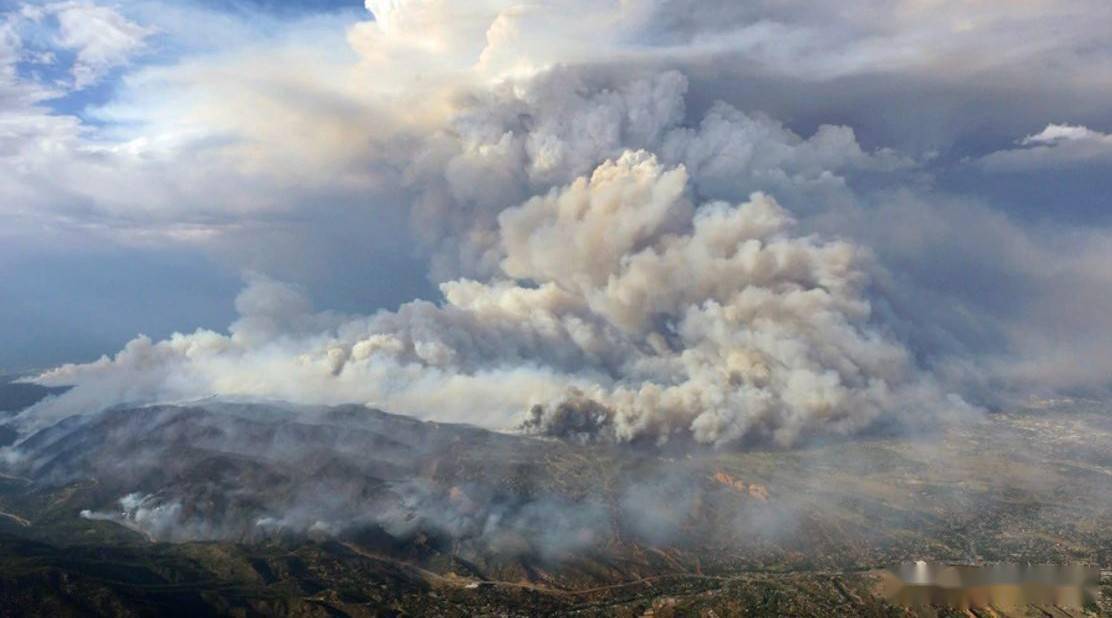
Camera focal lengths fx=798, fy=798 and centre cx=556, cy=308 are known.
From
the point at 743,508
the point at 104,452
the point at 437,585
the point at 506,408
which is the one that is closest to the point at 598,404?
the point at 506,408

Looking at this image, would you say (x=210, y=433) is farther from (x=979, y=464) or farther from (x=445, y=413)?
(x=979, y=464)

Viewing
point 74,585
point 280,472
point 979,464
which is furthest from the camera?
point 979,464

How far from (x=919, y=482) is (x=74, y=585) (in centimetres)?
13022

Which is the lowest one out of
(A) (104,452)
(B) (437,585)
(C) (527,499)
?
(B) (437,585)

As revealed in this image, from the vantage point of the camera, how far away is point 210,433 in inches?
6412

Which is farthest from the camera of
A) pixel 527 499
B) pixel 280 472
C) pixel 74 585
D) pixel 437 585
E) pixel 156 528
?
pixel 280 472

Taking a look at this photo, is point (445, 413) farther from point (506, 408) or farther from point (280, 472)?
point (280, 472)

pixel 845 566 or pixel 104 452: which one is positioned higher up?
pixel 104 452

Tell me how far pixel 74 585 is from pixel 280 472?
168 feet

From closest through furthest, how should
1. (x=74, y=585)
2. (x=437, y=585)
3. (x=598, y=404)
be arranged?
1. (x=74, y=585)
2. (x=437, y=585)
3. (x=598, y=404)

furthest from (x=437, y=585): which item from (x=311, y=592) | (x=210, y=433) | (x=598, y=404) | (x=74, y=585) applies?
(x=210, y=433)

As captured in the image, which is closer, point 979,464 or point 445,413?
point 979,464

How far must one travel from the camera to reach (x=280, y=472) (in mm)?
141375

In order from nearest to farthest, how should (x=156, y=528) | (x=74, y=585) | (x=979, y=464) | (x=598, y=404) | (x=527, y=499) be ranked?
(x=74, y=585) → (x=156, y=528) → (x=527, y=499) → (x=979, y=464) → (x=598, y=404)
